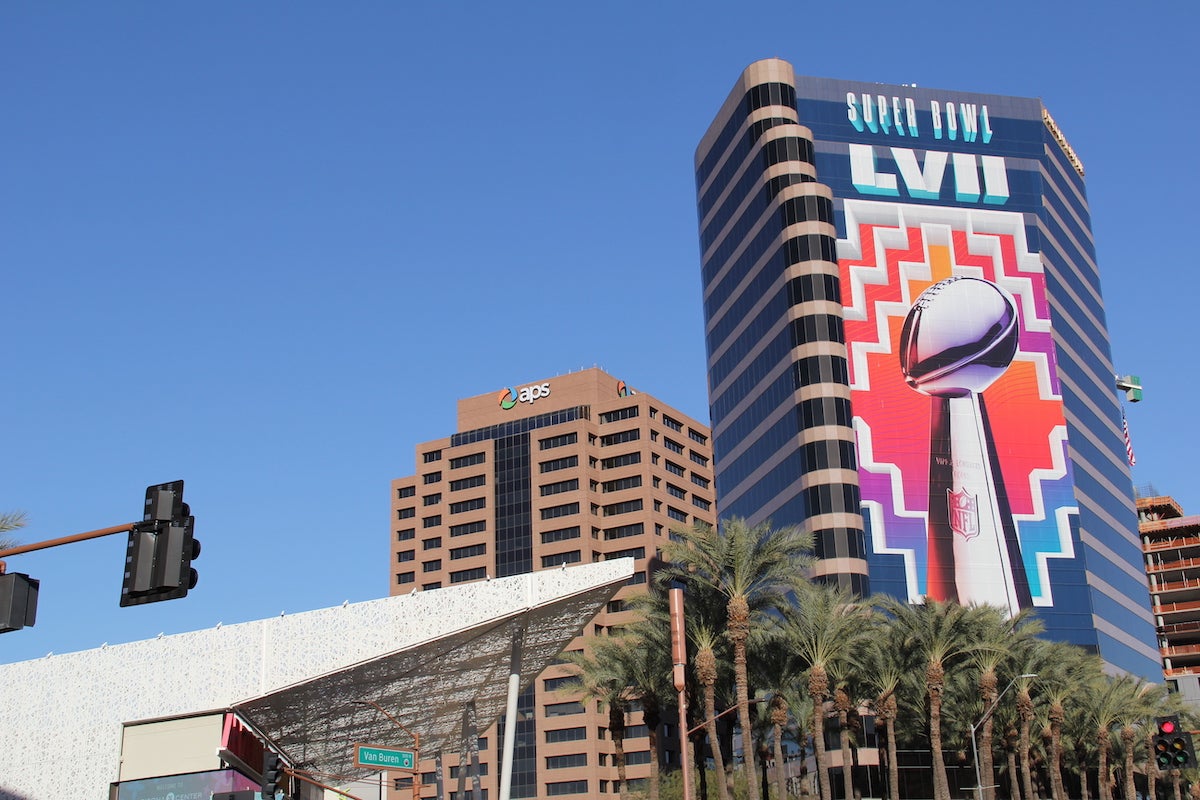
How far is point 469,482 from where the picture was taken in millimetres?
155000

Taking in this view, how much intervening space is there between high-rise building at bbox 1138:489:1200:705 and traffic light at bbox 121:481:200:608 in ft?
523

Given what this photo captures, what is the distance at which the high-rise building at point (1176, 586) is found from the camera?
158 metres

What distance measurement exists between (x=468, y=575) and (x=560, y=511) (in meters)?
13.6

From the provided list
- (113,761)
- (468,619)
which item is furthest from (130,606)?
(113,761)

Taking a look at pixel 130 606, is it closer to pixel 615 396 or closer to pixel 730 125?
pixel 730 125

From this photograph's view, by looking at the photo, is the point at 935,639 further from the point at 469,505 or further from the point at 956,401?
the point at 469,505

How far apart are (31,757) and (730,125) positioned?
83.7m

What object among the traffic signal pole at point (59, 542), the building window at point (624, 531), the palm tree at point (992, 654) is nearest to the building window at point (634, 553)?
the building window at point (624, 531)

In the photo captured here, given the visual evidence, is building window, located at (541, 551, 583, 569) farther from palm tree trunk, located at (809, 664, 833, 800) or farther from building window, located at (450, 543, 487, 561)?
palm tree trunk, located at (809, 664, 833, 800)

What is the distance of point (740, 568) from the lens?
50469 mm

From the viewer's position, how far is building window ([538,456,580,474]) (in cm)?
14825

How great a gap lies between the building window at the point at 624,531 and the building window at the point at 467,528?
48.7 ft

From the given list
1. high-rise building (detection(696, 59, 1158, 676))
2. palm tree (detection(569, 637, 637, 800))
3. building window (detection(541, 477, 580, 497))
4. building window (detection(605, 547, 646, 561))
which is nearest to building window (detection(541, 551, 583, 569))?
building window (detection(605, 547, 646, 561))

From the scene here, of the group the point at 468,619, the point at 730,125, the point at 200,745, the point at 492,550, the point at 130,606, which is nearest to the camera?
the point at 130,606
